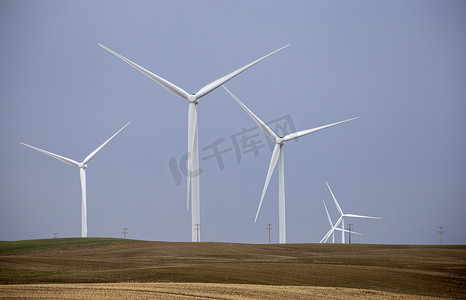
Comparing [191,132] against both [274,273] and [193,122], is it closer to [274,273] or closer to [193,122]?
[193,122]

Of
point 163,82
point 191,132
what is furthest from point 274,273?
point 163,82

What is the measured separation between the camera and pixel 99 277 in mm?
30328

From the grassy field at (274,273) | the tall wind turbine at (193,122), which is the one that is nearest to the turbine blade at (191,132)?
the tall wind turbine at (193,122)

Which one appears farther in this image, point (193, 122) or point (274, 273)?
point (193, 122)

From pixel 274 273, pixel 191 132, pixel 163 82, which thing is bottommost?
pixel 274 273

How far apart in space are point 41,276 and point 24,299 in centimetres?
1121

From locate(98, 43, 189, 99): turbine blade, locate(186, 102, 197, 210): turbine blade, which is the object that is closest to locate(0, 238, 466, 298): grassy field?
locate(186, 102, 197, 210): turbine blade

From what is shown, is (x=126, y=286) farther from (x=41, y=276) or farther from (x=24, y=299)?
(x=41, y=276)

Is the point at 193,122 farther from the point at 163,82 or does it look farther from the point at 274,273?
the point at 274,273

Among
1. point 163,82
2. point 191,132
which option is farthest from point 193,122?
point 163,82

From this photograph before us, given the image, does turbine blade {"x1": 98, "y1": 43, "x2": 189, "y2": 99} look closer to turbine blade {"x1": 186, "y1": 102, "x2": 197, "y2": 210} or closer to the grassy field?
turbine blade {"x1": 186, "y1": 102, "x2": 197, "y2": 210}

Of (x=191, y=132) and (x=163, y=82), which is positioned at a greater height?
(x=163, y=82)

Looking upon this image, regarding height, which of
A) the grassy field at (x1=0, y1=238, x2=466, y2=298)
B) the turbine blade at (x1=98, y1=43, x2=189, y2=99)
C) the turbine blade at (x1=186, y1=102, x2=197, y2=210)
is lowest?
the grassy field at (x1=0, y1=238, x2=466, y2=298)

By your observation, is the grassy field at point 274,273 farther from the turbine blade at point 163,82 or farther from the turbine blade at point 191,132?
the turbine blade at point 163,82
